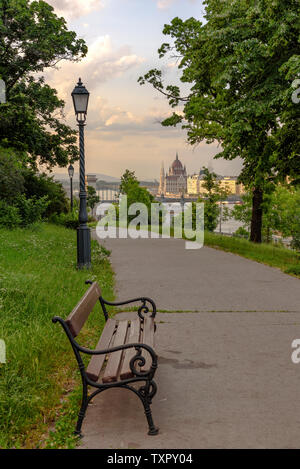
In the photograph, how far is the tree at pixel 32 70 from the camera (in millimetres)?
24000

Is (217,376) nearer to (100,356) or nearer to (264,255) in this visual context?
(100,356)

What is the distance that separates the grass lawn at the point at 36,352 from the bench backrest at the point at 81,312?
65 centimetres

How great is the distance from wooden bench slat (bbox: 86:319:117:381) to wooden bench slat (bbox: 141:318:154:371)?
382 mm

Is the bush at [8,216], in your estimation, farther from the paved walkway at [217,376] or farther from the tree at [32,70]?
the paved walkway at [217,376]

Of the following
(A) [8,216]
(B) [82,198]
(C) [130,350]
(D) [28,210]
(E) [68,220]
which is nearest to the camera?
(C) [130,350]

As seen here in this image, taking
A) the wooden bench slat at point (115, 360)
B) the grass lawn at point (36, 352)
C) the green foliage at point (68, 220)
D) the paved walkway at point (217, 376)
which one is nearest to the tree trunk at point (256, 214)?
the green foliage at point (68, 220)

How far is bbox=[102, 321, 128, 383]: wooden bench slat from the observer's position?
3.86 meters

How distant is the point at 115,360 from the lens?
4223 millimetres

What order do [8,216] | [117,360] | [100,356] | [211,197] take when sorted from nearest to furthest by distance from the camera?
[117,360]
[100,356]
[8,216]
[211,197]

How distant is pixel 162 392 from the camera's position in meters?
4.52

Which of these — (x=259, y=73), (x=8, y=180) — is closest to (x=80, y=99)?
(x=259, y=73)

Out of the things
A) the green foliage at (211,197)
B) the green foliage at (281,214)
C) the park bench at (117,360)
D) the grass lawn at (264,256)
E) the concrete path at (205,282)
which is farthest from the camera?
the green foliage at (281,214)

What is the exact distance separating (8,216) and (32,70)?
444 inches
